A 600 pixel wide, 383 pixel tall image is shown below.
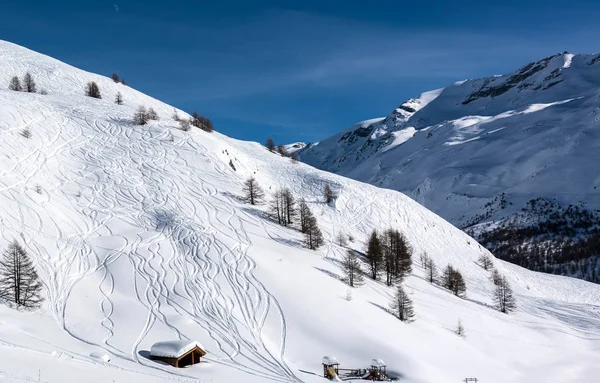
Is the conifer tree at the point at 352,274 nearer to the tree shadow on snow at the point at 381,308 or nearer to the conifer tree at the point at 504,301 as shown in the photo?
the tree shadow on snow at the point at 381,308

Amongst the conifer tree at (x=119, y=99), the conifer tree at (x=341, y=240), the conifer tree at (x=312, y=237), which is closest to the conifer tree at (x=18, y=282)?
the conifer tree at (x=312, y=237)

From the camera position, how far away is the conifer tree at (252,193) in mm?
67375

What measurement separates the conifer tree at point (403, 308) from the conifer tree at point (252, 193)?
25.2 m

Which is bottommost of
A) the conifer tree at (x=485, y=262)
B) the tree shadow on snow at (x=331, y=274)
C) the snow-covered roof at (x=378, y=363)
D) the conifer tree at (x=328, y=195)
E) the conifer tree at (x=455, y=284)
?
the snow-covered roof at (x=378, y=363)

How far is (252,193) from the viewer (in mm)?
67312

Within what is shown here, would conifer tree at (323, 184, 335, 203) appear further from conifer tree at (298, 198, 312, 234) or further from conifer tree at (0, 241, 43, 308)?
conifer tree at (0, 241, 43, 308)

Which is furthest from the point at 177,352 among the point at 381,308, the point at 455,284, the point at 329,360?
the point at 455,284

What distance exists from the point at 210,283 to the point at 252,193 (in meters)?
24.0

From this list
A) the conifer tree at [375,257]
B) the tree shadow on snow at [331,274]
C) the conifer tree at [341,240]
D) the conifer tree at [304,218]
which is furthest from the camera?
the conifer tree at [341,240]

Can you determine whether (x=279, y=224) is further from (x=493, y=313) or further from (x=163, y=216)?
(x=493, y=313)

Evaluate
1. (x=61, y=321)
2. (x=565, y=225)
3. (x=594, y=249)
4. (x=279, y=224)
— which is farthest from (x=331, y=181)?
(x=565, y=225)

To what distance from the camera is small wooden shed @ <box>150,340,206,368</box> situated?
1195 inches

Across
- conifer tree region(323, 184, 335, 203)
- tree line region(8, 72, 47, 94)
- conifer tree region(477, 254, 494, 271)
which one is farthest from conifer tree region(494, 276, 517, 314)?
tree line region(8, 72, 47, 94)

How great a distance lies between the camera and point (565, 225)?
187 m
